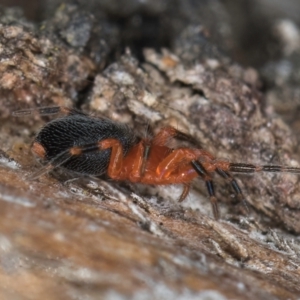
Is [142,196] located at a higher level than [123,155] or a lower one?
lower

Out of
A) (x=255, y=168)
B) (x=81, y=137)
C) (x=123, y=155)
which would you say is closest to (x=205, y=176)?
(x=255, y=168)

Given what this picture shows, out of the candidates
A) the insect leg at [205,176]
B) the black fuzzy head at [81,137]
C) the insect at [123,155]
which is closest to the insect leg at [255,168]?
the insect at [123,155]

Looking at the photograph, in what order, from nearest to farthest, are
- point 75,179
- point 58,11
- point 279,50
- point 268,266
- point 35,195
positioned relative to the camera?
point 35,195 → point 268,266 → point 75,179 → point 58,11 → point 279,50

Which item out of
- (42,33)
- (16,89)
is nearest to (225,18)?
(42,33)

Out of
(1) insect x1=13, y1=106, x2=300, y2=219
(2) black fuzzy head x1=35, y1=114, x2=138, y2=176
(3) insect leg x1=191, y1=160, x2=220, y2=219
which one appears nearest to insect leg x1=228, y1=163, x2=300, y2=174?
(1) insect x1=13, y1=106, x2=300, y2=219

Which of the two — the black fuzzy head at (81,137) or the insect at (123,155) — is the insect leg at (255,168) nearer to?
the insect at (123,155)

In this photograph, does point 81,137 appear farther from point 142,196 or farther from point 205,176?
point 205,176

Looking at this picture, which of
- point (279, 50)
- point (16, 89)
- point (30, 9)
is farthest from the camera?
point (279, 50)

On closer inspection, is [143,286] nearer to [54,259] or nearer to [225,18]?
[54,259]
